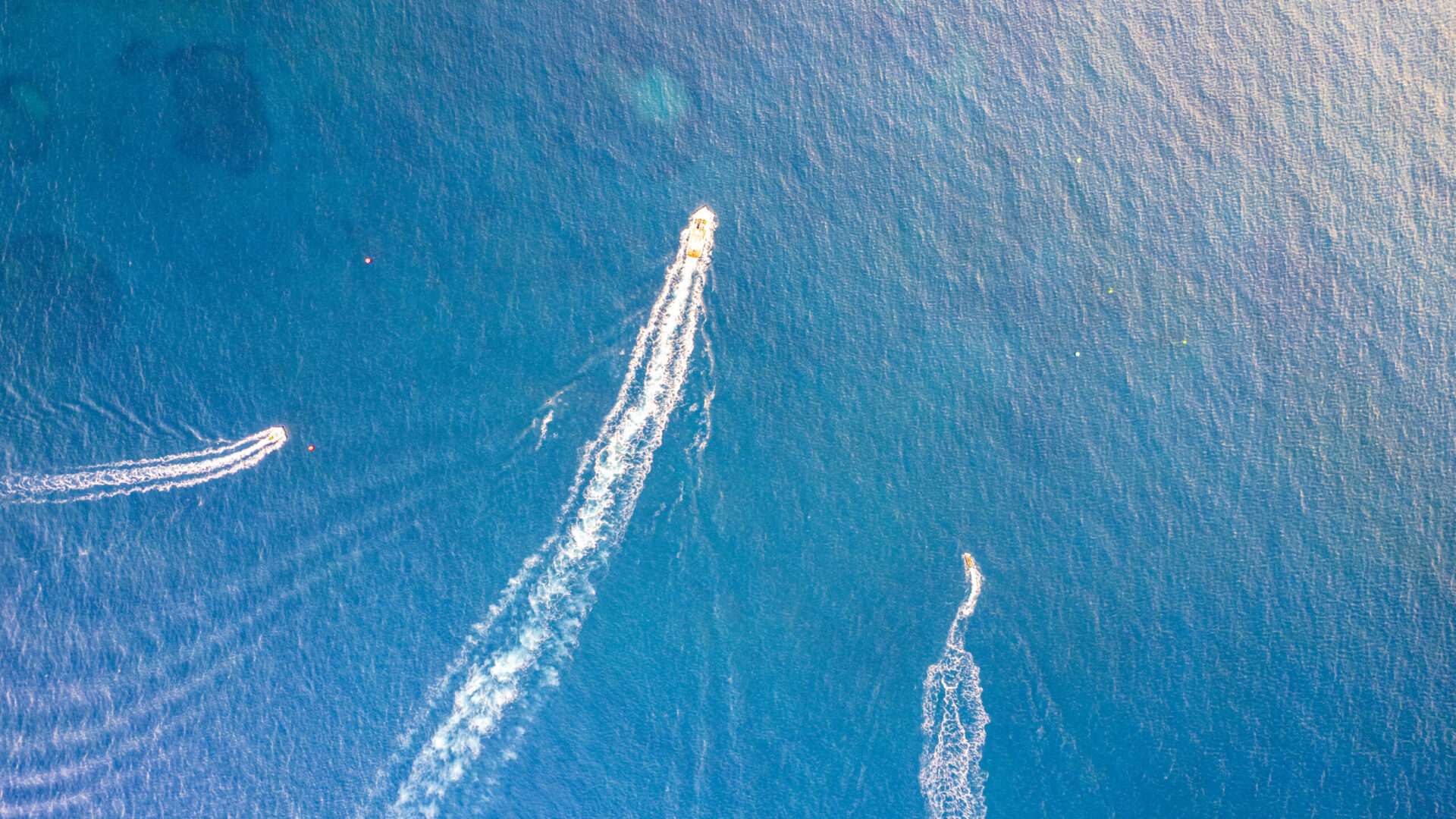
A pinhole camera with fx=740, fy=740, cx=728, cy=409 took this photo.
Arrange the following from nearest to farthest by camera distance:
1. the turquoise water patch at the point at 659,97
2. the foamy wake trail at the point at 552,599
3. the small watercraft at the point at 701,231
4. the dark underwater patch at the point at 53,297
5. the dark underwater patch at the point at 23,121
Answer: the dark underwater patch at the point at 53,297 → the dark underwater patch at the point at 23,121 → the foamy wake trail at the point at 552,599 → the small watercraft at the point at 701,231 → the turquoise water patch at the point at 659,97

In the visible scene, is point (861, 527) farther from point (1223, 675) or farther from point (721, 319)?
point (1223, 675)

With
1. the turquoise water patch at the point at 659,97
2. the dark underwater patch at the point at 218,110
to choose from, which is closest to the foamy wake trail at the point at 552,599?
the turquoise water patch at the point at 659,97

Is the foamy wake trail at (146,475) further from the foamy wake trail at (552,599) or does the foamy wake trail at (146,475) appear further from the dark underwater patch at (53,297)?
the foamy wake trail at (552,599)

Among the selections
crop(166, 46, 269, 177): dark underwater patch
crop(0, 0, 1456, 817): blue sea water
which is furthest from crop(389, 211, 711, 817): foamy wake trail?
crop(166, 46, 269, 177): dark underwater patch

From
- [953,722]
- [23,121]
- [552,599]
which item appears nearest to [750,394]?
[552,599]

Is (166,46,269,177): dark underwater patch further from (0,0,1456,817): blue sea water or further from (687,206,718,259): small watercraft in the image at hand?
(687,206,718,259): small watercraft

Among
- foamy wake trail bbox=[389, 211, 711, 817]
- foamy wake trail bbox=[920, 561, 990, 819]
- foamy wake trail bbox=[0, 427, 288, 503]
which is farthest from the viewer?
foamy wake trail bbox=[920, 561, 990, 819]

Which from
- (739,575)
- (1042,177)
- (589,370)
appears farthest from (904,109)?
(739,575)

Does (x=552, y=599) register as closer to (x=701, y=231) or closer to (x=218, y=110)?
(x=701, y=231)

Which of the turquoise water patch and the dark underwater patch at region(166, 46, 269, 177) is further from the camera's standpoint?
the turquoise water patch
